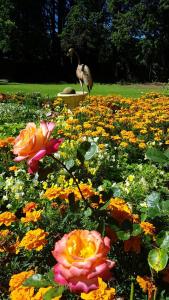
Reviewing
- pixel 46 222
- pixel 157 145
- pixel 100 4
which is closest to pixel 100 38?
pixel 100 4

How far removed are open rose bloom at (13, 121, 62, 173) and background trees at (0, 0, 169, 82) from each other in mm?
39914

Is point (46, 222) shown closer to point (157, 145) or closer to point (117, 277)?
point (117, 277)

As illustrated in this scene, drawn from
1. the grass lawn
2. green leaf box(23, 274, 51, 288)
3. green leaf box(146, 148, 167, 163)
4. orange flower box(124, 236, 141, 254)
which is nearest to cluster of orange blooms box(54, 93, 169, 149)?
orange flower box(124, 236, 141, 254)

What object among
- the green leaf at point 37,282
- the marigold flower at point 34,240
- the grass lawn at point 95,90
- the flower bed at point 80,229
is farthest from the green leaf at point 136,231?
the grass lawn at point 95,90

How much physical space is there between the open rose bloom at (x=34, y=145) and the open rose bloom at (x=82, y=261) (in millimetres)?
285

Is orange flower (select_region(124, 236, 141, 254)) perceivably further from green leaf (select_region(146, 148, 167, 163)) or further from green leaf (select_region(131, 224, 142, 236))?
green leaf (select_region(146, 148, 167, 163))

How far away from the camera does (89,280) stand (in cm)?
105

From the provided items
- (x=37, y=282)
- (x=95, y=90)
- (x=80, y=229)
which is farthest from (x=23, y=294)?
(x=95, y=90)

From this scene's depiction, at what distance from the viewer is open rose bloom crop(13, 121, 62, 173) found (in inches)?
51.4

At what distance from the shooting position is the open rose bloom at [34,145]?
51.4 inches

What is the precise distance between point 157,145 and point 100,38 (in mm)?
38695

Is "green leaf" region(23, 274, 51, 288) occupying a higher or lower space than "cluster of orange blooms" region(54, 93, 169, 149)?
higher

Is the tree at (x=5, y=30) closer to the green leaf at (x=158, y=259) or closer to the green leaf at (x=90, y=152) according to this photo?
the green leaf at (x=90, y=152)

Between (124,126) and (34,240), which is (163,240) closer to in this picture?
(34,240)
